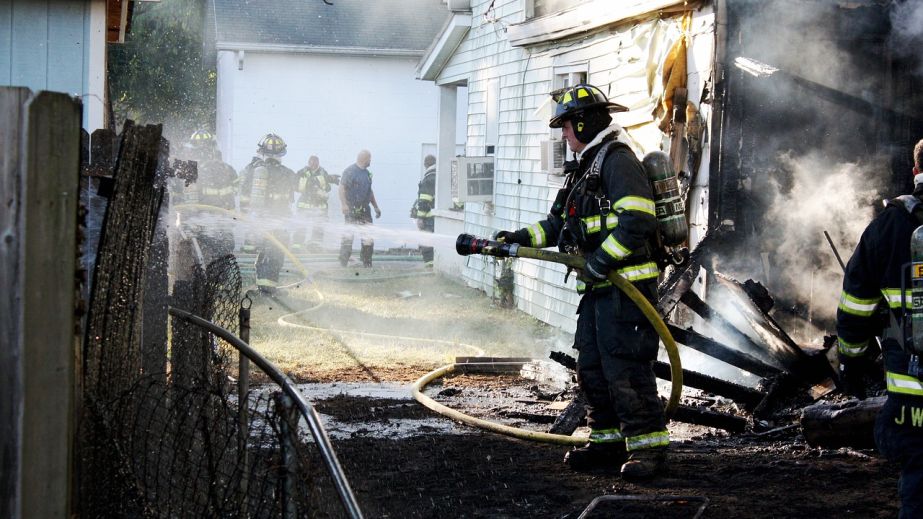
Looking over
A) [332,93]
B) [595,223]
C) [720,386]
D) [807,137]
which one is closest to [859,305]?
[595,223]

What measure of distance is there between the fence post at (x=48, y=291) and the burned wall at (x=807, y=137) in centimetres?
634

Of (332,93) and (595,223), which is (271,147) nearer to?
(332,93)

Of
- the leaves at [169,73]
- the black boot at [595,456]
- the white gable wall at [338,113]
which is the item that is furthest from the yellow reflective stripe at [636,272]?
the leaves at [169,73]

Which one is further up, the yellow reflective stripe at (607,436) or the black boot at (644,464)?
the yellow reflective stripe at (607,436)

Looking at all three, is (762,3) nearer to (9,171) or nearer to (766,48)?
(766,48)

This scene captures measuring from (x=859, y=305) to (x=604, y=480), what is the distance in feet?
6.68

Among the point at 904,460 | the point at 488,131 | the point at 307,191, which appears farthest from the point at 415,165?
the point at 904,460

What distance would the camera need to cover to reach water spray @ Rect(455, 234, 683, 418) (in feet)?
17.8

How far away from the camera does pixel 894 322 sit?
3881mm

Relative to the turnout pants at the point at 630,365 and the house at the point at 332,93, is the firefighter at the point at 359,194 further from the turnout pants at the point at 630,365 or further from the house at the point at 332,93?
the turnout pants at the point at 630,365

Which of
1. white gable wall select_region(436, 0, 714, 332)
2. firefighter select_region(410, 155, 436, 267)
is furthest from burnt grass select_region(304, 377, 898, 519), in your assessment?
firefighter select_region(410, 155, 436, 267)

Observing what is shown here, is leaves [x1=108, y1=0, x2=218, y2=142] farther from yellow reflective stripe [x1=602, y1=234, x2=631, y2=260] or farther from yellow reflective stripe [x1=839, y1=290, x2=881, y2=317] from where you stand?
yellow reflective stripe [x1=839, y1=290, x2=881, y2=317]

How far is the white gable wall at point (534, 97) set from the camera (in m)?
9.25

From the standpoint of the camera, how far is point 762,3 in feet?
25.9
